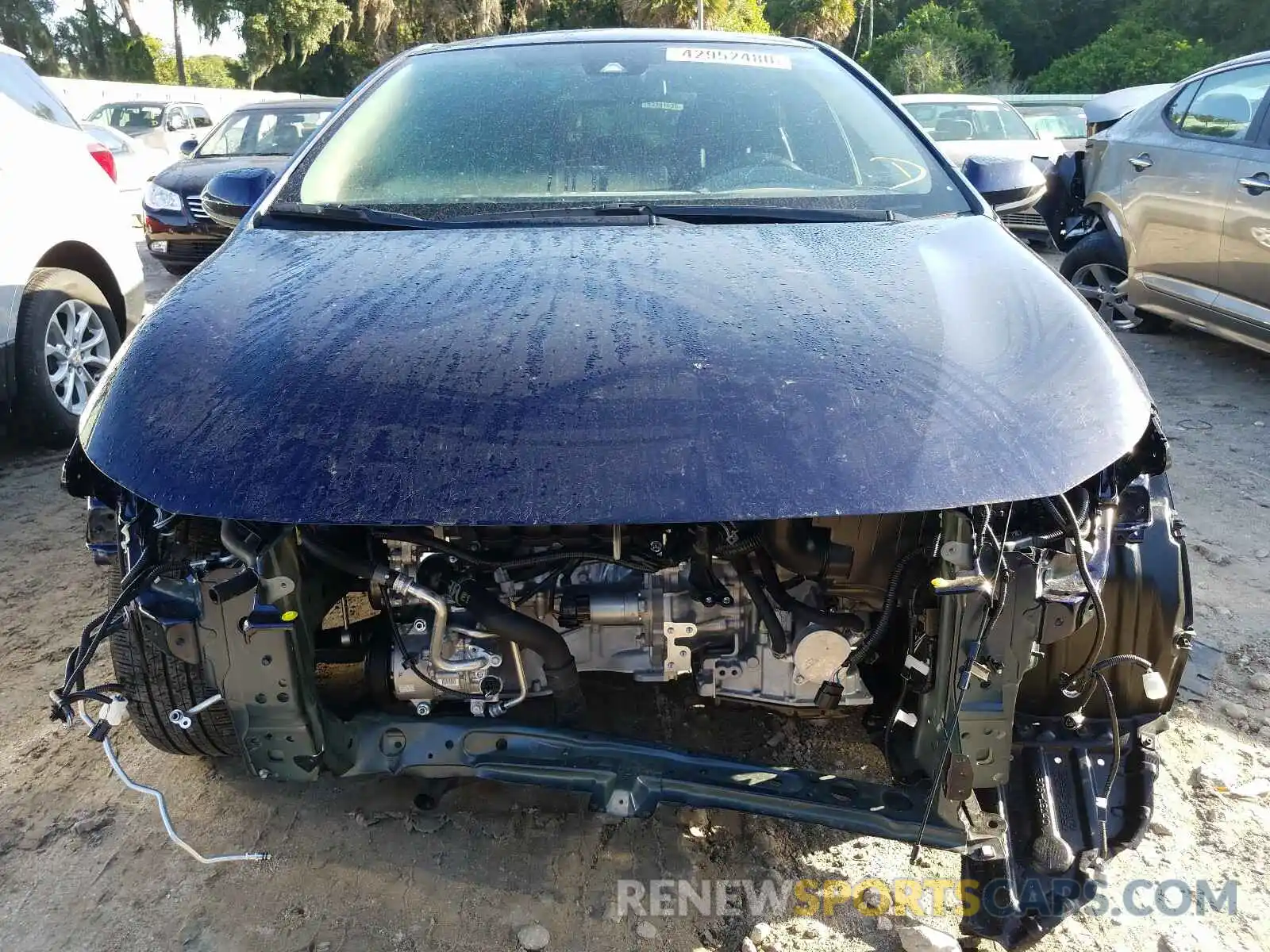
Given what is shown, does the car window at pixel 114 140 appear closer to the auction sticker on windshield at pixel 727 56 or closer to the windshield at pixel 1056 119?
the auction sticker on windshield at pixel 727 56

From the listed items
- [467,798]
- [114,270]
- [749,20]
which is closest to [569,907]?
[467,798]

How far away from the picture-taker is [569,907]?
6.66 feet

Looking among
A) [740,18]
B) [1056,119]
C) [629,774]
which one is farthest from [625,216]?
[740,18]

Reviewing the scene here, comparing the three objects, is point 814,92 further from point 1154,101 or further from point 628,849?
point 1154,101

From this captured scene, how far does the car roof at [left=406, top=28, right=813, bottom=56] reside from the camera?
9.81 ft

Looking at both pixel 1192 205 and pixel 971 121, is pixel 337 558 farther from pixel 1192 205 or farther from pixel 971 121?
pixel 971 121

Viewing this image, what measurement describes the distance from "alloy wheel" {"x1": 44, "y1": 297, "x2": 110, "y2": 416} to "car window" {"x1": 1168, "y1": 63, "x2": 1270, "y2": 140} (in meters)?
5.70

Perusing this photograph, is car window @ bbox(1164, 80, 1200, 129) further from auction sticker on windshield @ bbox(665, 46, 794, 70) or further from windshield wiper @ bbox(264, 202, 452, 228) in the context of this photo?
windshield wiper @ bbox(264, 202, 452, 228)

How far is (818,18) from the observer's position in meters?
31.0

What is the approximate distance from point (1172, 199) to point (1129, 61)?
25495mm

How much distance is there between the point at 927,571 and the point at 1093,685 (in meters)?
0.43

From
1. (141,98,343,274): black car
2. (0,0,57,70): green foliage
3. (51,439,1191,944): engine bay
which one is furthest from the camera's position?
(0,0,57,70): green foliage

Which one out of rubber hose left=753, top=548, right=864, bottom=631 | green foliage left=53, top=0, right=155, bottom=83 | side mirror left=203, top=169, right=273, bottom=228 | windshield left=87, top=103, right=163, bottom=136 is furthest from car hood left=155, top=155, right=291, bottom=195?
green foliage left=53, top=0, right=155, bottom=83

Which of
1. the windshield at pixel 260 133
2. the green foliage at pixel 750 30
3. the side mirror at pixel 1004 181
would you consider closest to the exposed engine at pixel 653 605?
the side mirror at pixel 1004 181
